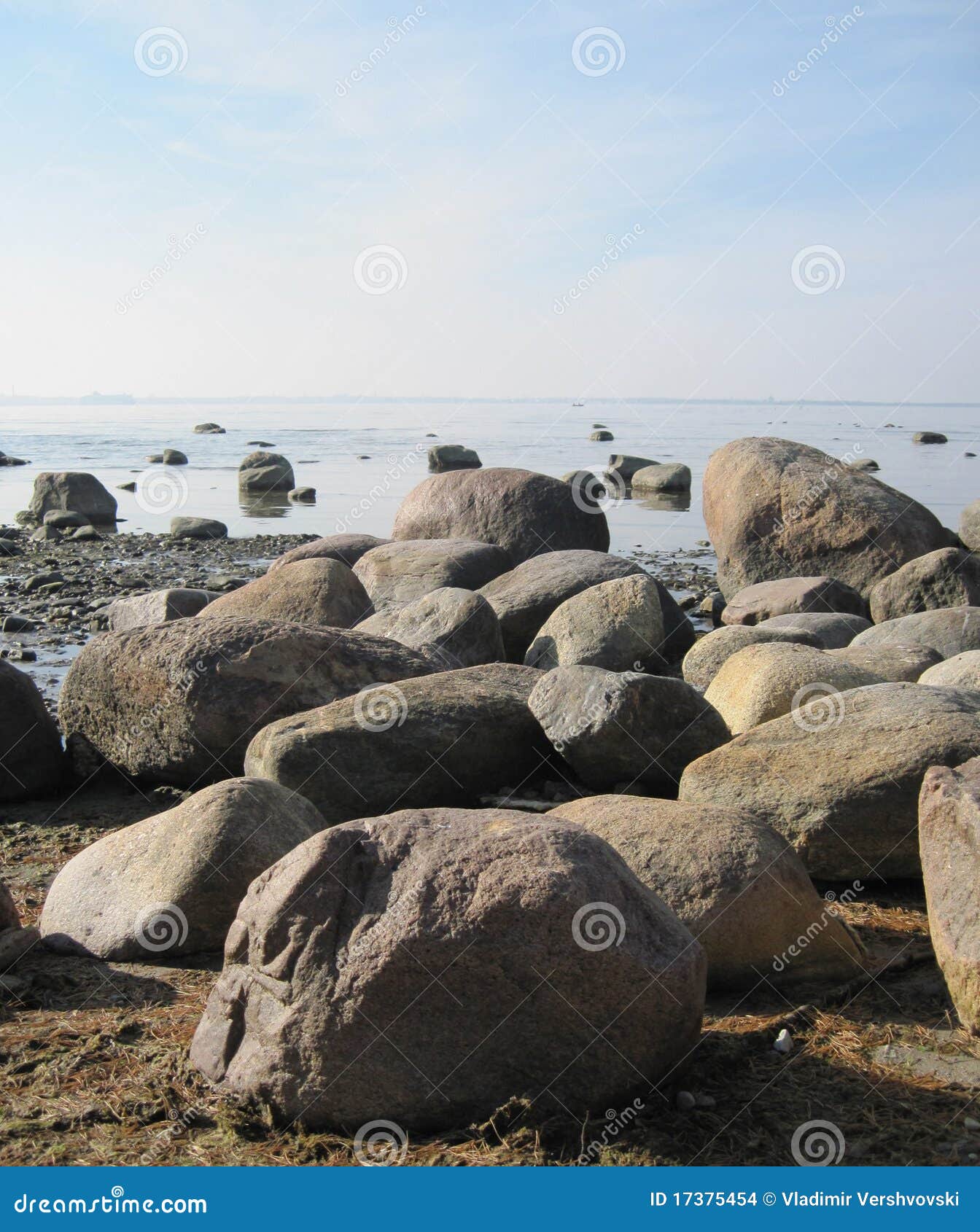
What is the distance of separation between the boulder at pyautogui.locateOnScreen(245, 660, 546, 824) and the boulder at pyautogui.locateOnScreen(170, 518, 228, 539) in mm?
13537

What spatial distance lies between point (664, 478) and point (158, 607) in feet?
65.1

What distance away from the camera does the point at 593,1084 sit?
356 centimetres

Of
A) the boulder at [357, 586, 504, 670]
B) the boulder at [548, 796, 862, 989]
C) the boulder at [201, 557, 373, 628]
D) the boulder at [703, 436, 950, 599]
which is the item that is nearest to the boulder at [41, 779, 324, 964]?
the boulder at [548, 796, 862, 989]

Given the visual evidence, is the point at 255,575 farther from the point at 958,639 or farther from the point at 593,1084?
the point at 593,1084

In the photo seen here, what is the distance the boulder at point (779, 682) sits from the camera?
23.0ft

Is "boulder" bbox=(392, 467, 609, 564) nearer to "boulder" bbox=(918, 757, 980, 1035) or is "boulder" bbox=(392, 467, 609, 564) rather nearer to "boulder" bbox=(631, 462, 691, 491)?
"boulder" bbox=(918, 757, 980, 1035)

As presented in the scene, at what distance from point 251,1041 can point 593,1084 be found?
1074 millimetres

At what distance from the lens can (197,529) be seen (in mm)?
19922

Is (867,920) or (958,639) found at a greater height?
(958,639)

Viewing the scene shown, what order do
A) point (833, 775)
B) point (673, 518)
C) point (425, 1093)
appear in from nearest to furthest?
point (425, 1093) < point (833, 775) < point (673, 518)

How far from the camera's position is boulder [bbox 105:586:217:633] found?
10.2 m

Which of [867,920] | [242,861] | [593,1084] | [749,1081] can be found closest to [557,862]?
[593,1084]

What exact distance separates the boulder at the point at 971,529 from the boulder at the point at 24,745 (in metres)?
12.1

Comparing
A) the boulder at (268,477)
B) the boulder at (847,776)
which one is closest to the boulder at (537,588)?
→ the boulder at (847,776)
